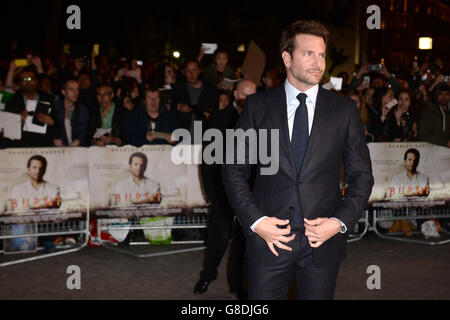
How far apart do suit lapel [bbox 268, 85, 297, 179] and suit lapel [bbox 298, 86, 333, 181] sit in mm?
68

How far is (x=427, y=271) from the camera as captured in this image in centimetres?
716

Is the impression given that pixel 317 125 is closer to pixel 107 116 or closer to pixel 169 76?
pixel 107 116

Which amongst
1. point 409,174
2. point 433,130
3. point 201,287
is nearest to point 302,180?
point 201,287

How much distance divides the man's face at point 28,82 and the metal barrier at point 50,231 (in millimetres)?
1855

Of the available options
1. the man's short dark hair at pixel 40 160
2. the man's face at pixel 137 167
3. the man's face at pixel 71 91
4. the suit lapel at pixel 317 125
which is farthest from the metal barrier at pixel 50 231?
the suit lapel at pixel 317 125

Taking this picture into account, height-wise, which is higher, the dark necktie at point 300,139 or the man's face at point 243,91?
Result: the man's face at point 243,91

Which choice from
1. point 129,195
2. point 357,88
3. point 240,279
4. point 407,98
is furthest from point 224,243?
point 357,88

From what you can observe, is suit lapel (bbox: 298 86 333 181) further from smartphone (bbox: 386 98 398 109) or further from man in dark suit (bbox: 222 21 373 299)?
smartphone (bbox: 386 98 398 109)

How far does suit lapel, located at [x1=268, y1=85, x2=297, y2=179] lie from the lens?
3043 mm

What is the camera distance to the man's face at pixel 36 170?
24.5 ft

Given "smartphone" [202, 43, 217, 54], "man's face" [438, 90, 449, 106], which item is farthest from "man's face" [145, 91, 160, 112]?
"man's face" [438, 90, 449, 106]

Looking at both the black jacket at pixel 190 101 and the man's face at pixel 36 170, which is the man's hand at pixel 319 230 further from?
the black jacket at pixel 190 101

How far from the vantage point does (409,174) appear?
8555 mm
